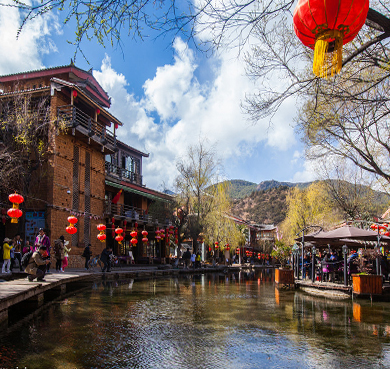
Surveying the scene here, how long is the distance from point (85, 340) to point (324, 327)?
14.2 feet

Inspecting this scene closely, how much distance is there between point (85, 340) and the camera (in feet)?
18.2

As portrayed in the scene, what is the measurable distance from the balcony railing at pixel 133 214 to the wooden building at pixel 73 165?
0.28 ft

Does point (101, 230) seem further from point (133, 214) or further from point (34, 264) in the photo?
point (34, 264)

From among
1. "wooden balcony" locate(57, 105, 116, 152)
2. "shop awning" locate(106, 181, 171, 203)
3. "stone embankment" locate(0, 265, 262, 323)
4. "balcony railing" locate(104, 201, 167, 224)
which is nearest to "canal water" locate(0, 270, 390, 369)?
"stone embankment" locate(0, 265, 262, 323)

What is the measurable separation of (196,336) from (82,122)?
19244mm

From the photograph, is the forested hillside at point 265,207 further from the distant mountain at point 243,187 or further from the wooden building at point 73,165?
the wooden building at point 73,165

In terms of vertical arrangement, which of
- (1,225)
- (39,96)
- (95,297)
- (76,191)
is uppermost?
(39,96)

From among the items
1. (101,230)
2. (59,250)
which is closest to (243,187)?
(101,230)

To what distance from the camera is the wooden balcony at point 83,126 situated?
20.6 meters

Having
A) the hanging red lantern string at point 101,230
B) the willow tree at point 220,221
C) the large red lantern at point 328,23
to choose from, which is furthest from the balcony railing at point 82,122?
the large red lantern at point 328,23

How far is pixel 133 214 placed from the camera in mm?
28984

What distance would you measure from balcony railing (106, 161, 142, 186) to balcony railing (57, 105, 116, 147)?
217 centimetres

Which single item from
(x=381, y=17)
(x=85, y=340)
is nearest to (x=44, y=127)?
(x=85, y=340)

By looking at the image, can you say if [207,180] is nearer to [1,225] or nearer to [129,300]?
[1,225]
